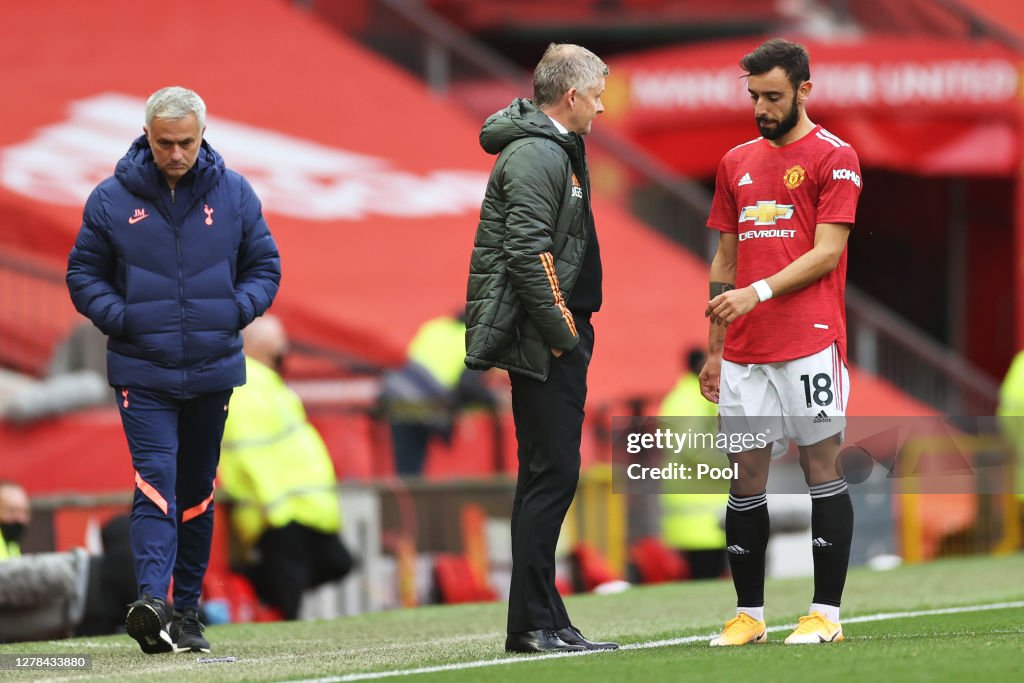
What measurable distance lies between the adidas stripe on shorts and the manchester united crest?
564 mm

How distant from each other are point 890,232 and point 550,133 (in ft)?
62.0

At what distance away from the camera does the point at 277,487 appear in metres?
10.5

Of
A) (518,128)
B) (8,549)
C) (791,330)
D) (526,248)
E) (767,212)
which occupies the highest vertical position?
(518,128)

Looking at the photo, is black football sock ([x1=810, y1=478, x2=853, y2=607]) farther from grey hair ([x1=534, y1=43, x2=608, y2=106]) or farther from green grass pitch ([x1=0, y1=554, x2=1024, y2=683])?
grey hair ([x1=534, y1=43, x2=608, y2=106])

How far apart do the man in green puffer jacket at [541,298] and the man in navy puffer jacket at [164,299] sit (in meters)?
1.12

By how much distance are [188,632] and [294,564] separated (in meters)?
3.35

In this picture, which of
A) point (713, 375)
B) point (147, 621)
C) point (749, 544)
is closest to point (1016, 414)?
point (713, 375)

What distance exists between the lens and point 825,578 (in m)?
6.53

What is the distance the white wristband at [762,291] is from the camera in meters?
6.42

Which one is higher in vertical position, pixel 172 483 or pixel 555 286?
pixel 555 286

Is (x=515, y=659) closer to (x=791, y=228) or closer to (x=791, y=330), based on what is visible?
(x=791, y=330)

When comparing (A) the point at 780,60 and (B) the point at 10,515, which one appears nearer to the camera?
(A) the point at 780,60

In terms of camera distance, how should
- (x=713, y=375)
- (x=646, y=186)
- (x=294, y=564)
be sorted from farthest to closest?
(x=646, y=186)
(x=294, y=564)
(x=713, y=375)

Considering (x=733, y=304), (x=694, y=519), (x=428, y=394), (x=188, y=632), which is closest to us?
(x=733, y=304)
